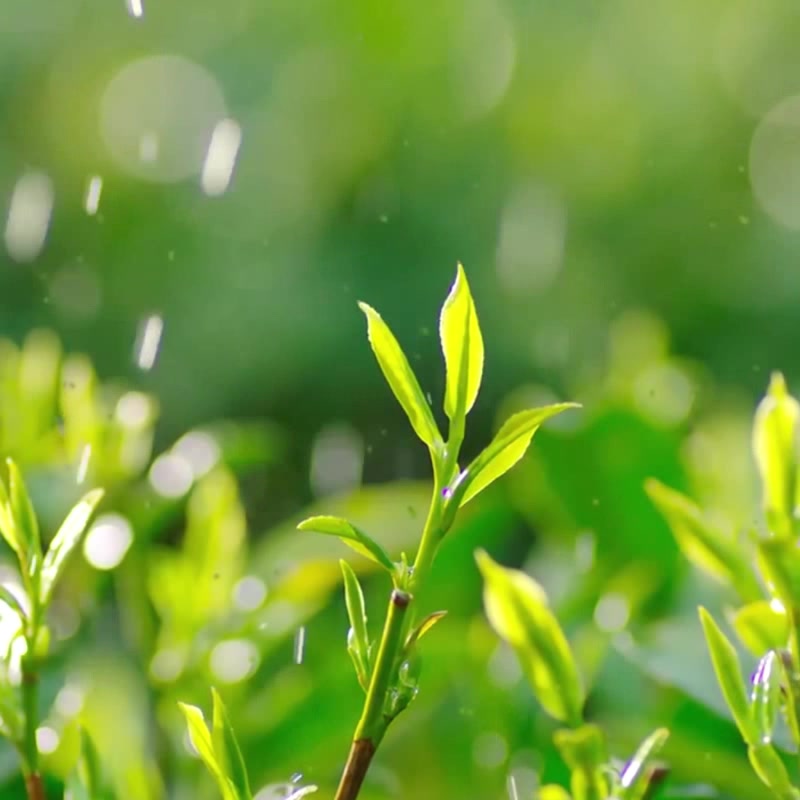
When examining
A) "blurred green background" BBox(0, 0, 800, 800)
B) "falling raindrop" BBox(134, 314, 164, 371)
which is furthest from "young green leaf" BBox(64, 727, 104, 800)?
"falling raindrop" BBox(134, 314, 164, 371)

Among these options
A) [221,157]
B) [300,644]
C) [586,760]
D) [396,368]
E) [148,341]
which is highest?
[396,368]

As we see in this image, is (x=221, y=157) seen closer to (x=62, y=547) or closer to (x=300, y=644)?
(x=300, y=644)

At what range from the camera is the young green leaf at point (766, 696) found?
300 millimetres

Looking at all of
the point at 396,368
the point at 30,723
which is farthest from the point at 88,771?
the point at 396,368

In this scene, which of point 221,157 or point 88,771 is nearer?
point 88,771

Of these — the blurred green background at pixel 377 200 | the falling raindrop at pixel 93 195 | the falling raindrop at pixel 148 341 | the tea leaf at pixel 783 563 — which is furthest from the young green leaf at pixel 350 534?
the falling raindrop at pixel 93 195

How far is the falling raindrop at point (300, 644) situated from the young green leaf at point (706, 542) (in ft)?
0.75

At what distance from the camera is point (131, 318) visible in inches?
68.4

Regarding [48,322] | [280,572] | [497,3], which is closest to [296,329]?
[48,322]

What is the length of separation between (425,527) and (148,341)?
1.51 meters

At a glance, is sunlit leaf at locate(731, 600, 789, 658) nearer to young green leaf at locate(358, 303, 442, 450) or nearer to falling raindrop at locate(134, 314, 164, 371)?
young green leaf at locate(358, 303, 442, 450)

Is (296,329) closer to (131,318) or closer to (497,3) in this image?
(131,318)

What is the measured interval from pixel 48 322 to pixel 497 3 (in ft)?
2.80

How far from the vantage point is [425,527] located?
0.90 ft
